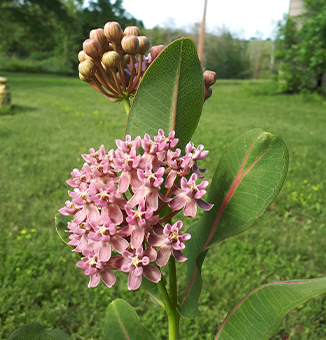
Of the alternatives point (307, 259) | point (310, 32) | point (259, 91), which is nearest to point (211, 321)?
point (307, 259)

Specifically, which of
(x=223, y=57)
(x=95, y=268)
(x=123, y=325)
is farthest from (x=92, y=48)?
(x=223, y=57)

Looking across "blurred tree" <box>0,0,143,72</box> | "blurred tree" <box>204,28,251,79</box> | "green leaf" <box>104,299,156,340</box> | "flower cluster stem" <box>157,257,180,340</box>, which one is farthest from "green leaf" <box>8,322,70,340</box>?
"blurred tree" <box>204,28,251,79</box>

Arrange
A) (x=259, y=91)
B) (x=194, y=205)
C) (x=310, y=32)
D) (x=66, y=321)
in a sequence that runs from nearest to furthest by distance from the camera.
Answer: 1. (x=194, y=205)
2. (x=66, y=321)
3. (x=310, y=32)
4. (x=259, y=91)

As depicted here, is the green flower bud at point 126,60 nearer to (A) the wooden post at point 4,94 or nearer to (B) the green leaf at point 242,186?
(B) the green leaf at point 242,186

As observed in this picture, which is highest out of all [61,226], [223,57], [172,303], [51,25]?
[51,25]

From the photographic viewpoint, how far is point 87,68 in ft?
1.93

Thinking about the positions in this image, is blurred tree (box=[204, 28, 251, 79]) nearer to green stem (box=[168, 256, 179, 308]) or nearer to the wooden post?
the wooden post

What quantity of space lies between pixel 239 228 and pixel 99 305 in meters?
1.36

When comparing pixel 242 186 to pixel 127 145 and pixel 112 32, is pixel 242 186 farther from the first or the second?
pixel 112 32

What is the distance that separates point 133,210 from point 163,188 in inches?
5.5

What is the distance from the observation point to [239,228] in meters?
0.54

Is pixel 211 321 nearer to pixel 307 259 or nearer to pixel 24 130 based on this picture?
pixel 307 259

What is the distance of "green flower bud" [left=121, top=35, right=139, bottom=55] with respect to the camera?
581 millimetres

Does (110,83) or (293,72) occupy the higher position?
(110,83)
